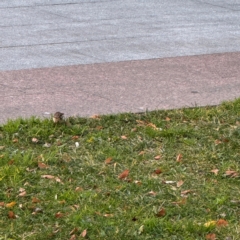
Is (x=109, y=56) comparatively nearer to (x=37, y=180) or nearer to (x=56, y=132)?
(x=56, y=132)

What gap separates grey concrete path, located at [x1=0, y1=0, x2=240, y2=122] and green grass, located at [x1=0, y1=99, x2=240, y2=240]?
0.47 metres

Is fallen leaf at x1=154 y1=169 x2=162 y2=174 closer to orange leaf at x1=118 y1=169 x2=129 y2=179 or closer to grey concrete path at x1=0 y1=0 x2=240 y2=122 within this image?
orange leaf at x1=118 y1=169 x2=129 y2=179

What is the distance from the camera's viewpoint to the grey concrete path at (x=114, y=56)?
7332 millimetres

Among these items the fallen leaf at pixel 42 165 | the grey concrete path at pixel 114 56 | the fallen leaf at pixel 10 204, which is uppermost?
the fallen leaf at pixel 10 204

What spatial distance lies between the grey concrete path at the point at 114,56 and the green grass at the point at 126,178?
475mm

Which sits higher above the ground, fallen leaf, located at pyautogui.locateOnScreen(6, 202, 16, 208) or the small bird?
the small bird

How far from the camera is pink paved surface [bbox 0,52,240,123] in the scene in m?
7.09

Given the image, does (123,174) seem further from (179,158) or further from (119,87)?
(119,87)

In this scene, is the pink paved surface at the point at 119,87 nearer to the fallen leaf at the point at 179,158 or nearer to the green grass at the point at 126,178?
→ the green grass at the point at 126,178

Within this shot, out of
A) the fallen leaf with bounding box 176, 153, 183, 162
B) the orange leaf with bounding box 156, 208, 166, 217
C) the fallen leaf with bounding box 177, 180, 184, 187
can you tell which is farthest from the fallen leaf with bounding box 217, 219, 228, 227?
the fallen leaf with bounding box 176, 153, 183, 162

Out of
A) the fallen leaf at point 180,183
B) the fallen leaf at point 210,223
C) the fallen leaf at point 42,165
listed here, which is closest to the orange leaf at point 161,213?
the fallen leaf at point 210,223

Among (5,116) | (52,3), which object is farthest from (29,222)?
(52,3)

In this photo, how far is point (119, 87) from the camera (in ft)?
25.4

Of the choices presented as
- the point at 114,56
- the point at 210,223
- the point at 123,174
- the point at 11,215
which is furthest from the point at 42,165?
the point at 114,56
